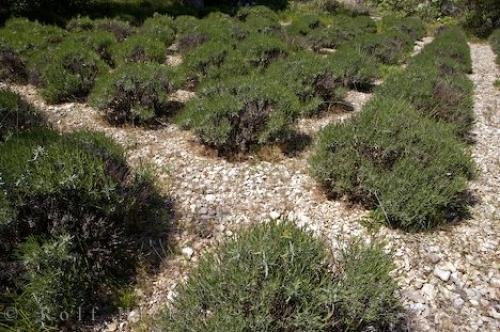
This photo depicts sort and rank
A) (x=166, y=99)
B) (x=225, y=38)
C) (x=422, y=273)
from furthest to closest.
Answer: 1. (x=225, y=38)
2. (x=166, y=99)
3. (x=422, y=273)

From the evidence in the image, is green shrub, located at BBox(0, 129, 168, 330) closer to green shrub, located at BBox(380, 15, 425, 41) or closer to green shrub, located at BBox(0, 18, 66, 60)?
green shrub, located at BBox(0, 18, 66, 60)

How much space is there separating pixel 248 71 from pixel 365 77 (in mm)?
3489

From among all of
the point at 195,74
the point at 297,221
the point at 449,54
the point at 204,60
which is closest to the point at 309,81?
the point at 204,60

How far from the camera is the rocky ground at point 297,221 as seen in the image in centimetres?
441

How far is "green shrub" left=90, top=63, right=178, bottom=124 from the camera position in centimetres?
810

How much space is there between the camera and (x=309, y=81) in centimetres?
941

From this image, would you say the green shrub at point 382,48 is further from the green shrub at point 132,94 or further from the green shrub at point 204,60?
the green shrub at point 132,94

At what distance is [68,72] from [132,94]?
93.5 inches

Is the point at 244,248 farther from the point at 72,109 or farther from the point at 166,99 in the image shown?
the point at 72,109

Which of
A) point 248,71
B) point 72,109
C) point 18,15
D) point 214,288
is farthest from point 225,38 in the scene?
point 214,288

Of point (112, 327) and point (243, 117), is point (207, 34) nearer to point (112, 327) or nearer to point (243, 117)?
point (243, 117)

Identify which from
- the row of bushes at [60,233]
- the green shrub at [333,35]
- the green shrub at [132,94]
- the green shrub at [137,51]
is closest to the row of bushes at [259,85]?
Answer: the green shrub at [132,94]

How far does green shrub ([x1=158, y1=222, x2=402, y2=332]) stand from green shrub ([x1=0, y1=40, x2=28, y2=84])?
9.57m

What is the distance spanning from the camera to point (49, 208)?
4195 mm
